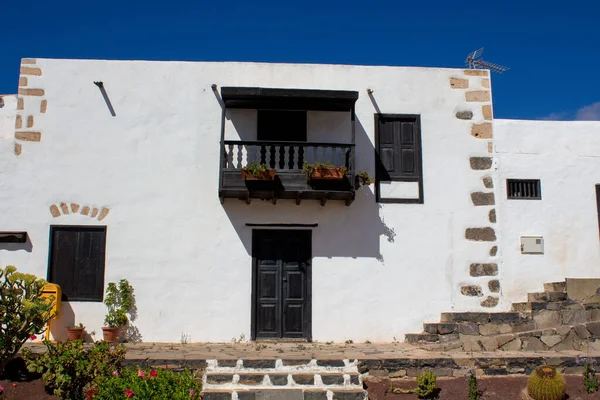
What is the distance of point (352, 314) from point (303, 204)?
216cm

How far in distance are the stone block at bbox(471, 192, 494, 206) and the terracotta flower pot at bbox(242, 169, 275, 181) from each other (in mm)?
3868

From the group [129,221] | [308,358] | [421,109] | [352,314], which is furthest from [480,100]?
[129,221]

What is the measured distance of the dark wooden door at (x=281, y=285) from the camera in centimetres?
1027

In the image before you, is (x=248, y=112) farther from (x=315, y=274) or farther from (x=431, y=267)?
(x=431, y=267)

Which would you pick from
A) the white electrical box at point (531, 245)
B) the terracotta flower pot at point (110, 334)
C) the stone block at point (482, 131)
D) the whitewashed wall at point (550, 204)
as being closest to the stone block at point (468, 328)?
the whitewashed wall at point (550, 204)

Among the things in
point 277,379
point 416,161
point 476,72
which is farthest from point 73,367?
point 476,72

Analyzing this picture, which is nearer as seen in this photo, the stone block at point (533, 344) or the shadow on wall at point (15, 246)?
the stone block at point (533, 344)

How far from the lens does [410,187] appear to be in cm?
1073

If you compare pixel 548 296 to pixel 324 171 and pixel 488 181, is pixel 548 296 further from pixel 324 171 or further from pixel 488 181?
pixel 324 171

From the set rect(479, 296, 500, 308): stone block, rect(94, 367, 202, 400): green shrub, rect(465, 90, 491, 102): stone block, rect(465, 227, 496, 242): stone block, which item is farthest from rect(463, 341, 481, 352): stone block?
rect(94, 367, 202, 400): green shrub

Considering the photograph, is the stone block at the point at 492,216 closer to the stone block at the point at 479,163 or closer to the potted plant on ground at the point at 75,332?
the stone block at the point at 479,163

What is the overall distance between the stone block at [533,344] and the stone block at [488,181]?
2.83 metres

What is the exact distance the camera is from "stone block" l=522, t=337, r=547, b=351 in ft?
31.7

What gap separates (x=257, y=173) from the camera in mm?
9672
